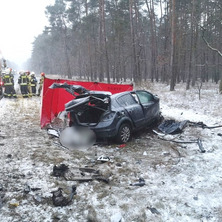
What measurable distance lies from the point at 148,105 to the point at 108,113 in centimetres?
192

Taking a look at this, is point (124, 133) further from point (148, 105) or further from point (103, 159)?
point (148, 105)

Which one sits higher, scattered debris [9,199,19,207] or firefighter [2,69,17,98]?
firefighter [2,69,17,98]

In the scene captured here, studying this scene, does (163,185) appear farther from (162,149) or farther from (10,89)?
(10,89)

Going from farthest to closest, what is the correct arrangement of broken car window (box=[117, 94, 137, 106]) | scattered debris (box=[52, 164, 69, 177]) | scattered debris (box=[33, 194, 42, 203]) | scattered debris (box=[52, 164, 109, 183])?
1. broken car window (box=[117, 94, 137, 106])
2. scattered debris (box=[52, 164, 69, 177])
3. scattered debris (box=[52, 164, 109, 183])
4. scattered debris (box=[33, 194, 42, 203])

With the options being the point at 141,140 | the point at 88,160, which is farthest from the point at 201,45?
the point at 88,160

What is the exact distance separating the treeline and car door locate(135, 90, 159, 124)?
9.59 m

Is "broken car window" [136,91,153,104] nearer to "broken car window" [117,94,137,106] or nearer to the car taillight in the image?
"broken car window" [117,94,137,106]

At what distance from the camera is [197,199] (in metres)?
4.09

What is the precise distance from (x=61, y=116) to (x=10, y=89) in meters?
9.40

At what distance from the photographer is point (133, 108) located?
292 inches

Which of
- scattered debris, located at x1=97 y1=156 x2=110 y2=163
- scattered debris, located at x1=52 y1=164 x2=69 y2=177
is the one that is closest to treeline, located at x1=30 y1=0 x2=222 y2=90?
scattered debris, located at x1=97 y1=156 x2=110 y2=163

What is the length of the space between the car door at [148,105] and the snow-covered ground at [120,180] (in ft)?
2.05

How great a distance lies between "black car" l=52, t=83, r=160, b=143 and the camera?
660 cm

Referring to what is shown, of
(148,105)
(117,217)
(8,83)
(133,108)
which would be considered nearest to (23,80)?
(8,83)
